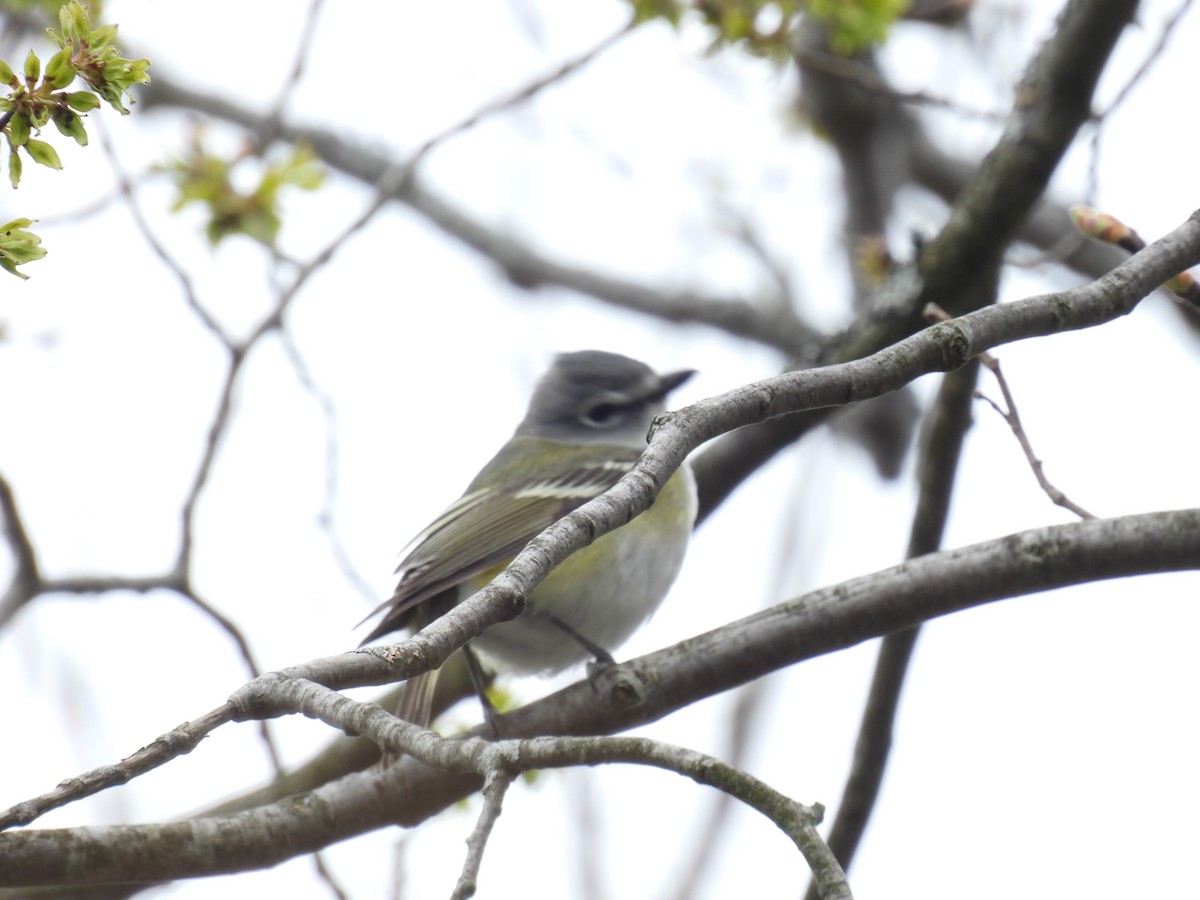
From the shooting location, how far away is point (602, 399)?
19.6 feet

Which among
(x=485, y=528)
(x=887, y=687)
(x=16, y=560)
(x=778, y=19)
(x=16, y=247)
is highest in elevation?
(x=778, y=19)

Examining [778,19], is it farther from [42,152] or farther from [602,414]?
[42,152]

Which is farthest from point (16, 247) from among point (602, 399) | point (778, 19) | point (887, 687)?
point (602, 399)

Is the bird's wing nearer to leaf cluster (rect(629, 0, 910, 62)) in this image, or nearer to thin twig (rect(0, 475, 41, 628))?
thin twig (rect(0, 475, 41, 628))

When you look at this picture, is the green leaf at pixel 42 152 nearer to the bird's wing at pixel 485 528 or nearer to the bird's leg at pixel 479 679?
the bird's wing at pixel 485 528

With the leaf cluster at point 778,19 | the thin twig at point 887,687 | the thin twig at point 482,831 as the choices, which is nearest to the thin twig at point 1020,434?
the thin twig at point 887,687

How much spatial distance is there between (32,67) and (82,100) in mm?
84

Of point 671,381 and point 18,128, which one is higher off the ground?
point 671,381

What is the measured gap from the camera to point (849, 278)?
28.2ft

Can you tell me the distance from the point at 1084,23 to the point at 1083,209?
1.11 meters

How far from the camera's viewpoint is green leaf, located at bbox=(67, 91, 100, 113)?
1939 mm

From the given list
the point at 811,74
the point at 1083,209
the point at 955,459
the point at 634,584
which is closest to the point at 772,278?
the point at 811,74

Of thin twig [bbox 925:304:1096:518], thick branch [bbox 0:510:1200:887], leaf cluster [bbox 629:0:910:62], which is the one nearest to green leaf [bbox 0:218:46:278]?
thick branch [bbox 0:510:1200:887]

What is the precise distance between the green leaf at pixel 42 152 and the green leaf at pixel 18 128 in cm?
2
